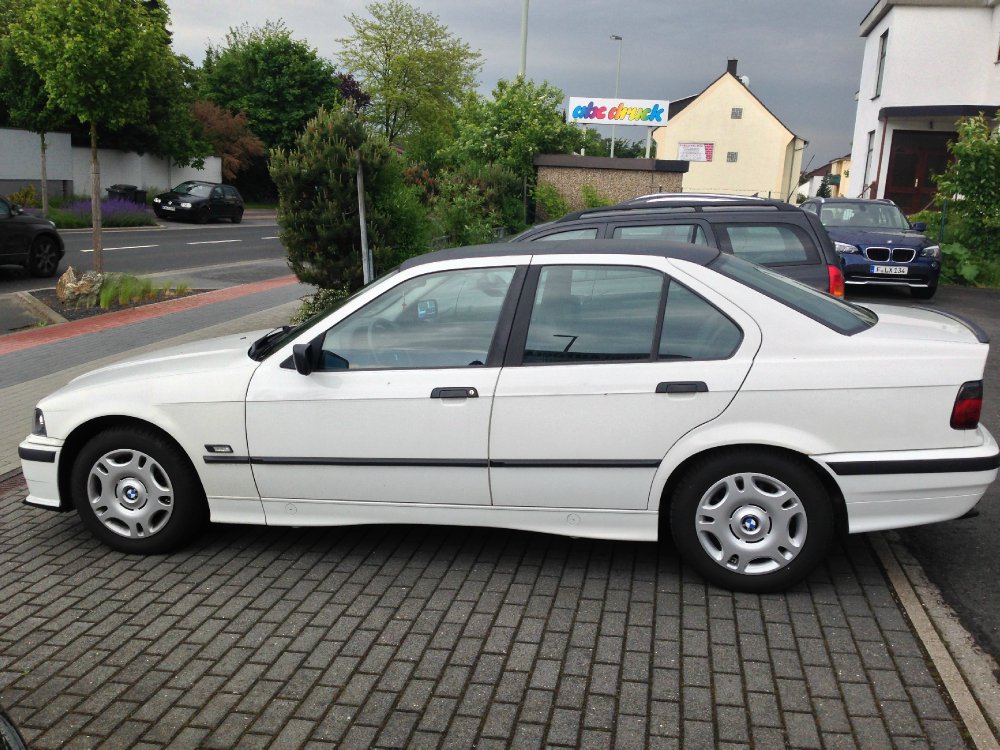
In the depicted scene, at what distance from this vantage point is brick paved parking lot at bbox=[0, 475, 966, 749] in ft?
11.0

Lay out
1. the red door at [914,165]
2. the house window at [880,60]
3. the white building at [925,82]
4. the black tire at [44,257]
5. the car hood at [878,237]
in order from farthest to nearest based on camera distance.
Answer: the house window at [880,60], the red door at [914,165], the white building at [925,82], the black tire at [44,257], the car hood at [878,237]

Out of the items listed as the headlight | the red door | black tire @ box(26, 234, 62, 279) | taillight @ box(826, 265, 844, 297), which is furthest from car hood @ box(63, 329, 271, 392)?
the red door

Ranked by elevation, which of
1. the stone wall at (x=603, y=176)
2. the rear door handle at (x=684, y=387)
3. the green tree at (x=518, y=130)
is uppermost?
the green tree at (x=518, y=130)

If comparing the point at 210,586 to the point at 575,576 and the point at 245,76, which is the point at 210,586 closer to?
the point at 575,576

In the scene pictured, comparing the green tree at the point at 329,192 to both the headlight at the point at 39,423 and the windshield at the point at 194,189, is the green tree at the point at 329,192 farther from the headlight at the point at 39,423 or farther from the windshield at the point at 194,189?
the windshield at the point at 194,189

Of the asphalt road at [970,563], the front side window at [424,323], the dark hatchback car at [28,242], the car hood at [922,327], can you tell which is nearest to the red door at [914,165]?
the dark hatchback car at [28,242]

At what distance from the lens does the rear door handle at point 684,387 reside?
426cm

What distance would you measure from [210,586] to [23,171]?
3730cm

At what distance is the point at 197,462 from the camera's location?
15.8 feet

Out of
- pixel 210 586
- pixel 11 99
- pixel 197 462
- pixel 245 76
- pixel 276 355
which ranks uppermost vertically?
pixel 245 76

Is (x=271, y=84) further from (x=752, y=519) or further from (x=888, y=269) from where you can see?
(x=752, y=519)

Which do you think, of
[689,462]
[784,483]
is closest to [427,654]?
[689,462]

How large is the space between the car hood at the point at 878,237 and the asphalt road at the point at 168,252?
36.7ft

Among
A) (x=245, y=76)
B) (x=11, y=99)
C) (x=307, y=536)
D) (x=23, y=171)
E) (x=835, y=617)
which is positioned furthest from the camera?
(x=245, y=76)
